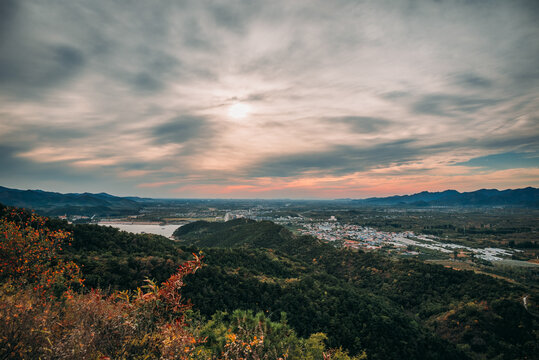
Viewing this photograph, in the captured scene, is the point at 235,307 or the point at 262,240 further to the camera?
the point at 262,240

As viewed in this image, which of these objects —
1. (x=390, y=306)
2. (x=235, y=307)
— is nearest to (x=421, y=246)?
(x=390, y=306)

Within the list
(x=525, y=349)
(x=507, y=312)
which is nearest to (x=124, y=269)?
(x=525, y=349)

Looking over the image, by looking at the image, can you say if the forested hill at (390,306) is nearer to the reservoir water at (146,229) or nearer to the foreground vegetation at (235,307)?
the foreground vegetation at (235,307)

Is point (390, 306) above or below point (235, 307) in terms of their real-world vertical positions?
below

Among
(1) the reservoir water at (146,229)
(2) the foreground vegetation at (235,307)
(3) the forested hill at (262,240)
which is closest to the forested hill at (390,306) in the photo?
(2) the foreground vegetation at (235,307)

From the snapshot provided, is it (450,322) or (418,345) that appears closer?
(418,345)

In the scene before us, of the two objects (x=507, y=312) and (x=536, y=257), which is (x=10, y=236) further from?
(x=536, y=257)

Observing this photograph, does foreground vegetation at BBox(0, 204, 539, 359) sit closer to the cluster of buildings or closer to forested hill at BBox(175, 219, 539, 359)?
forested hill at BBox(175, 219, 539, 359)

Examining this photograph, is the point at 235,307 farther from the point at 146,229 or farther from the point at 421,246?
the point at 146,229

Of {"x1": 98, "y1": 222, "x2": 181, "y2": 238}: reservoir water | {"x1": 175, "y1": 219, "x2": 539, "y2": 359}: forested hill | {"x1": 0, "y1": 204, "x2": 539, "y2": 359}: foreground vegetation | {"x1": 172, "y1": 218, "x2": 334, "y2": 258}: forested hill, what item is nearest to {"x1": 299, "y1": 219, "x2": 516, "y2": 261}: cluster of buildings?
{"x1": 172, "y1": 218, "x2": 334, "y2": 258}: forested hill
